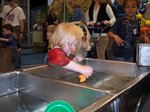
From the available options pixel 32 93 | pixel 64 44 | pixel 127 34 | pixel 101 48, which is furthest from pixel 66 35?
pixel 101 48

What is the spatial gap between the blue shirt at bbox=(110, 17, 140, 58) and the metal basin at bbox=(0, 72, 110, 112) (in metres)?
1.34

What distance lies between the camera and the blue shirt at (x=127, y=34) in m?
2.46

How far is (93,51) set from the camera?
12.5 ft

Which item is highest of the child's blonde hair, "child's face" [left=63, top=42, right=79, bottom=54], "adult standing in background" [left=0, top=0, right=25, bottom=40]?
"adult standing in background" [left=0, top=0, right=25, bottom=40]

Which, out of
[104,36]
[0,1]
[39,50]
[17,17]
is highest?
[0,1]

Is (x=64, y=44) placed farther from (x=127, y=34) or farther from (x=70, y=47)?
(x=127, y=34)

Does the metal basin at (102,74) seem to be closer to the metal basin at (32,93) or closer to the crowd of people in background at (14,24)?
the metal basin at (32,93)

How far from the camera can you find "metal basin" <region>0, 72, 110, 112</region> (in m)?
1.17

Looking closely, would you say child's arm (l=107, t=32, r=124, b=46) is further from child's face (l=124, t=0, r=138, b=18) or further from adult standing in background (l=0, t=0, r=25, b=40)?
adult standing in background (l=0, t=0, r=25, b=40)

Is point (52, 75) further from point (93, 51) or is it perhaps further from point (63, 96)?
point (93, 51)

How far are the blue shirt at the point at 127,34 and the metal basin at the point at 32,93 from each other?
1.34m

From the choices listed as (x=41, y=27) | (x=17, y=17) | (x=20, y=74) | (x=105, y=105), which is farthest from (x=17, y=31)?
(x=105, y=105)

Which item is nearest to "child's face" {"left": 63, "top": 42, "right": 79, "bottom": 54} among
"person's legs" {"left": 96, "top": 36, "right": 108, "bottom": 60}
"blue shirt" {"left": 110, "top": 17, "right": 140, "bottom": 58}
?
"blue shirt" {"left": 110, "top": 17, "right": 140, "bottom": 58}

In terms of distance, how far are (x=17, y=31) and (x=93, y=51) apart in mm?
1319
